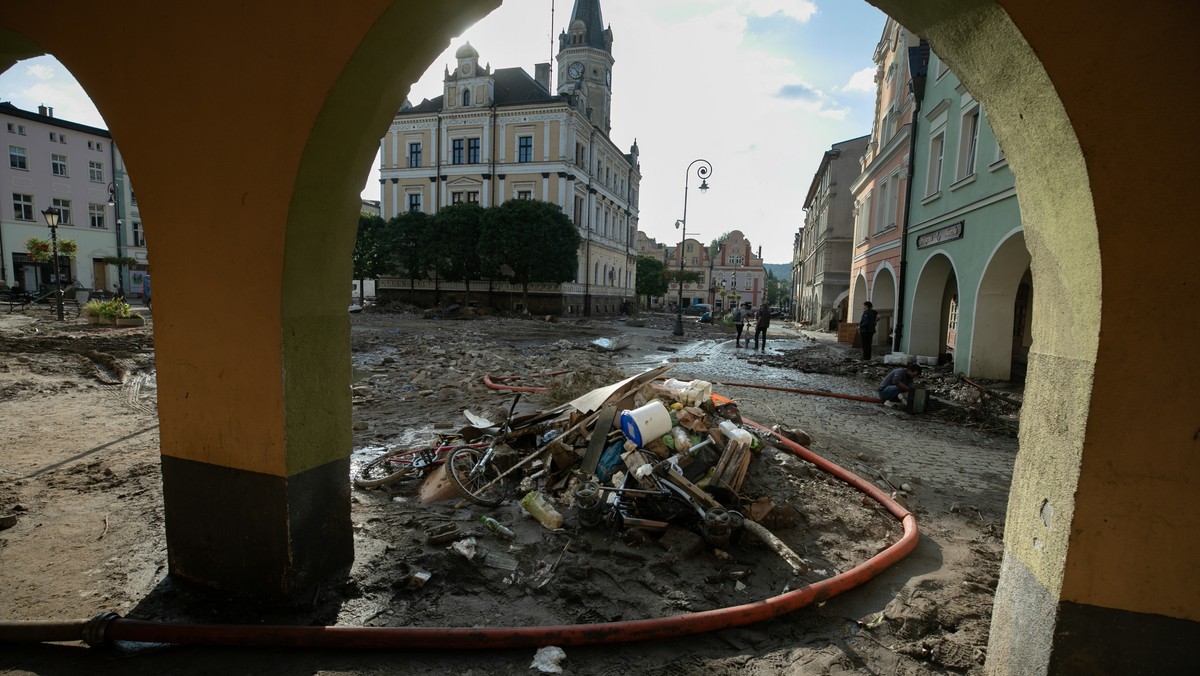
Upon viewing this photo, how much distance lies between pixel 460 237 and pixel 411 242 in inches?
170

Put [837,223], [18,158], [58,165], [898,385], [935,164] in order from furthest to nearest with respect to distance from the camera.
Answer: [58,165], [18,158], [837,223], [935,164], [898,385]

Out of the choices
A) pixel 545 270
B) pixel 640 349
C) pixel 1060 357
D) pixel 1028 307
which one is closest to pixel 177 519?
pixel 1060 357

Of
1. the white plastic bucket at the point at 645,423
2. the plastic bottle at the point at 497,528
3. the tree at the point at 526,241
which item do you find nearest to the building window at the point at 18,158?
the tree at the point at 526,241

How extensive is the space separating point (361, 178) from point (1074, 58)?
11.3 ft

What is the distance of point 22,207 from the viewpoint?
37.2m

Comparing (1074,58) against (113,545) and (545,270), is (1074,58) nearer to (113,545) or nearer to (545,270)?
(113,545)

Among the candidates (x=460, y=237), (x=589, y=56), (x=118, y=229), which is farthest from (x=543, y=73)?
(x=118, y=229)

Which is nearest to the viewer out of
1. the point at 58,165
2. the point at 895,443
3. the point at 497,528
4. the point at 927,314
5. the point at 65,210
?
the point at 497,528

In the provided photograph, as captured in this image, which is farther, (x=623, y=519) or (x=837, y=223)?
(x=837, y=223)

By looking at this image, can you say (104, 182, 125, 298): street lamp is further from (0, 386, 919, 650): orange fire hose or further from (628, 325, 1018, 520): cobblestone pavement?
(0, 386, 919, 650): orange fire hose

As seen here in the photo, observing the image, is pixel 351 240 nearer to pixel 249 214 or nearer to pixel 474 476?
pixel 249 214

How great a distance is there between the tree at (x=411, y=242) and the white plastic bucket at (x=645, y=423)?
113 feet

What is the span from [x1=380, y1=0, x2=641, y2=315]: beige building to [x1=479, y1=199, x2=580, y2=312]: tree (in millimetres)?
2603

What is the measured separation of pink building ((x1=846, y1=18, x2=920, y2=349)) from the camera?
1766cm
